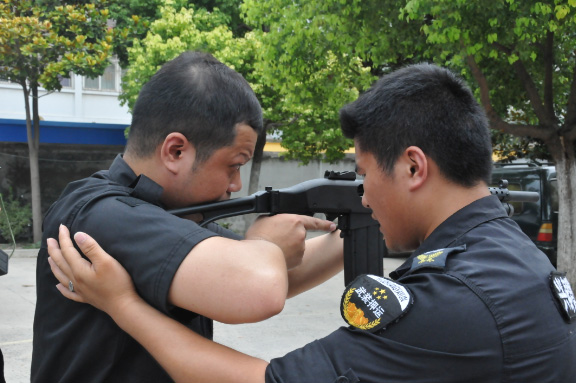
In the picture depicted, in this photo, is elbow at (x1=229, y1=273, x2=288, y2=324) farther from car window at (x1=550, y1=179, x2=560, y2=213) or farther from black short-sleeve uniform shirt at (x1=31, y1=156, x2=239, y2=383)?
car window at (x1=550, y1=179, x2=560, y2=213)

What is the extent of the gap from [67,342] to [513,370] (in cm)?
97

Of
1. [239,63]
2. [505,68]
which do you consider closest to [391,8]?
[505,68]

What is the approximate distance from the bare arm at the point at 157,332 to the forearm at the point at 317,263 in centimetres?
81

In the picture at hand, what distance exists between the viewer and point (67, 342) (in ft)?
5.08

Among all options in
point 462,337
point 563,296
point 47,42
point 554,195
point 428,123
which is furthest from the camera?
point 47,42

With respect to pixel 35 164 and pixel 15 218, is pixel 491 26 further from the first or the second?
pixel 15 218

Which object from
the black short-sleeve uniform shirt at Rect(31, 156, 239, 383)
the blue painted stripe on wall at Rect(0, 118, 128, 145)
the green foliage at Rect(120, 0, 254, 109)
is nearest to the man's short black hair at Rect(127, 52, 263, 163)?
the black short-sleeve uniform shirt at Rect(31, 156, 239, 383)

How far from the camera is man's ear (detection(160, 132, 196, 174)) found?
158cm

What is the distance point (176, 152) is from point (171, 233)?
0.96ft

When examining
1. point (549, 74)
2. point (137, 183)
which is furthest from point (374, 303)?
point (549, 74)

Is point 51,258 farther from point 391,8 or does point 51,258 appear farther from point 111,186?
point 391,8

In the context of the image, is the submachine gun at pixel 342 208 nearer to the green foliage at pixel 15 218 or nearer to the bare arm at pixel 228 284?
the bare arm at pixel 228 284

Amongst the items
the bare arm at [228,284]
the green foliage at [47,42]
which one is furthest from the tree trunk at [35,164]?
the bare arm at [228,284]

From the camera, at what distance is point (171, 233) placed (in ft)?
4.48
